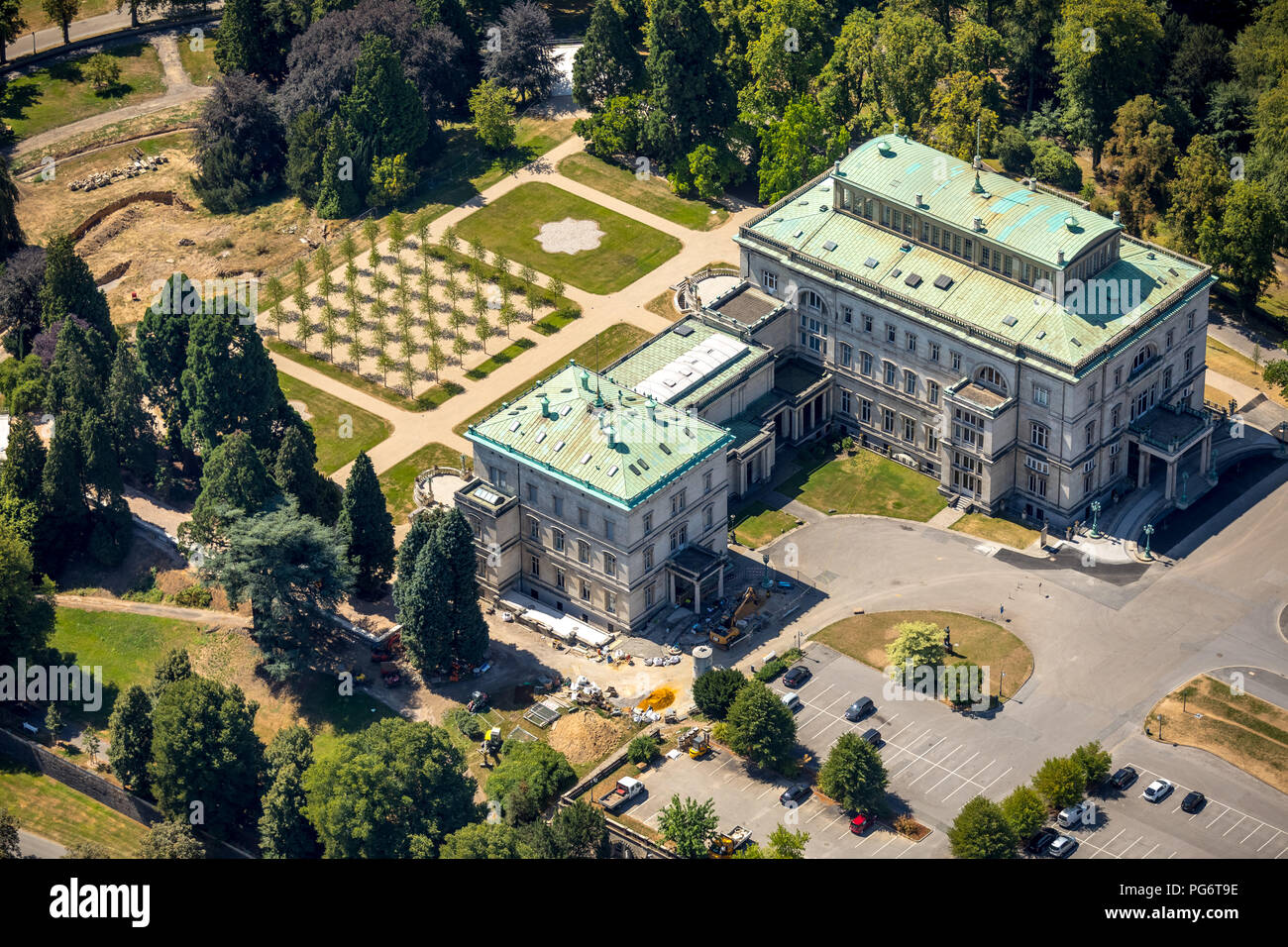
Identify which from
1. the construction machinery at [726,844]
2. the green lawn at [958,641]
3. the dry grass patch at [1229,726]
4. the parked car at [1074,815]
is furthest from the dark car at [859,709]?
the dry grass patch at [1229,726]

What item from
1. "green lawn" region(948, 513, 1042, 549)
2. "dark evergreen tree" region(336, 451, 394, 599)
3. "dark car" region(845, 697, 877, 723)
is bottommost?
"dark car" region(845, 697, 877, 723)

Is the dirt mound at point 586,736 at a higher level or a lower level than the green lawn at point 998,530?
lower

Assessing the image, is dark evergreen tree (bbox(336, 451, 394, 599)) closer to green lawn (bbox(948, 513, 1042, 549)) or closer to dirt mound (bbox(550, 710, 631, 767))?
dirt mound (bbox(550, 710, 631, 767))

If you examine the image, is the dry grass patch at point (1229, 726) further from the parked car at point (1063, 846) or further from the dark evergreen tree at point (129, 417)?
the dark evergreen tree at point (129, 417)

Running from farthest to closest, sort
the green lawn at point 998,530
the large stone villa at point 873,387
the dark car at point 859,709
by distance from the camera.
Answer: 1. the green lawn at point 998,530
2. the large stone villa at point 873,387
3. the dark car at point 859,709

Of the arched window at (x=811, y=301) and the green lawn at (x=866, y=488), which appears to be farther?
the arched window at (x=811, y=301)

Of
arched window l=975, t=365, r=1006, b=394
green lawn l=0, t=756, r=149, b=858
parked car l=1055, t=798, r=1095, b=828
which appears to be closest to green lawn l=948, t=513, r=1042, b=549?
arched window l=975, t=365, r=1006, b=394
